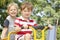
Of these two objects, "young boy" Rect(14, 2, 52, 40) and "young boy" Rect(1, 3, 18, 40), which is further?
"young boy" Rect(1, 3, 18, 40)

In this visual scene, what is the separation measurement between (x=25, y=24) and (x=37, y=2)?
17.5 ft

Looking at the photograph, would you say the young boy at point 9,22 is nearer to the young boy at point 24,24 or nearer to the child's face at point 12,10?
the child's face at point 12,10

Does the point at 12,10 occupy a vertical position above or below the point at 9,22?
above

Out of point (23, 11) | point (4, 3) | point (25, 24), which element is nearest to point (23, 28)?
point (25, 24)

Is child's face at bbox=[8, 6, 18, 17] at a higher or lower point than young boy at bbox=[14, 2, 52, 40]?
higher

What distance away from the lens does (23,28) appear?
Answer: 12.9ft

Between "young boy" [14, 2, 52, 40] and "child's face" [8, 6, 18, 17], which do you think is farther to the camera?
"child's face" [8, 6, 18, 17]

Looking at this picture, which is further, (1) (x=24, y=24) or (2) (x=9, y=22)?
(2) (x=9, y=22)

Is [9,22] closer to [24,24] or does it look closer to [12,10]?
[12,10]

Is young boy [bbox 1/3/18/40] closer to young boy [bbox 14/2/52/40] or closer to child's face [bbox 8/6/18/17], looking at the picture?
child's face [bbox 8/6/18/17]

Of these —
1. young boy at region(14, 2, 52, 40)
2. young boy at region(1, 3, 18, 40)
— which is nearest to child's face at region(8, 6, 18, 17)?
young boy at region(1, 3, 18, 40)

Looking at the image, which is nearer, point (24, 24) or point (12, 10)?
point (24, 24)

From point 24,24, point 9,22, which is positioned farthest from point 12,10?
point 24,24

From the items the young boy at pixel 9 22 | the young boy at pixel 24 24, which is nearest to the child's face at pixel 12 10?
the young boy at pixel 9 22
